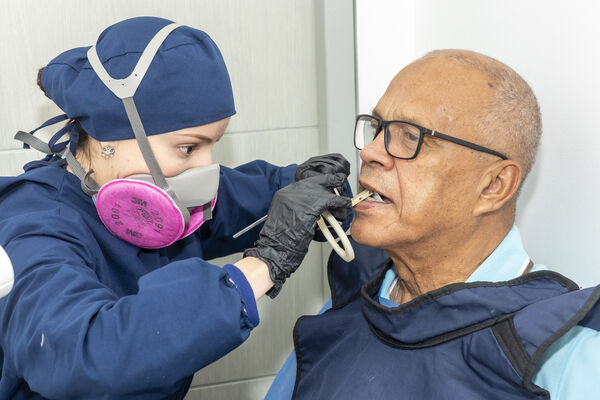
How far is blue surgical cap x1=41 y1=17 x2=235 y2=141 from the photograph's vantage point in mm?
1328

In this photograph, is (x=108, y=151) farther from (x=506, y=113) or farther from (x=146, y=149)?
(x=506, y=113)

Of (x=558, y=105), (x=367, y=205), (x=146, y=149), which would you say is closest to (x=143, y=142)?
(x=146, y=149)

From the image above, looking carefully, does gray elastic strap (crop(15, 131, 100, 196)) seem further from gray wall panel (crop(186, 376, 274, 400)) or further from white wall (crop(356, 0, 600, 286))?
gray wall panel (crop(186, 376, 274, 400))

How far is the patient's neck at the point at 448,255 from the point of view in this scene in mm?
1364

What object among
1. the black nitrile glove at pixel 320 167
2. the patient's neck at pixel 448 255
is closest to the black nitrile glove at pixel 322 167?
the black nitrile glove at pixel 320 167

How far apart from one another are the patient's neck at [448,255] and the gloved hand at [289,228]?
21cm

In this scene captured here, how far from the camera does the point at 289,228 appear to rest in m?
1.29

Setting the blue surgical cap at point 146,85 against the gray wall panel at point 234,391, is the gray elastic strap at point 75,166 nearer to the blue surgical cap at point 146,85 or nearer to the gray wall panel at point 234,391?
the blue surgical cap at point 146,85

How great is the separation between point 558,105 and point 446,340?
0.63m

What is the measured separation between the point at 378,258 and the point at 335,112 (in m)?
0.72

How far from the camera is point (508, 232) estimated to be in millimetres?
1394

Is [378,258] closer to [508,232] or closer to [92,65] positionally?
[508,232]

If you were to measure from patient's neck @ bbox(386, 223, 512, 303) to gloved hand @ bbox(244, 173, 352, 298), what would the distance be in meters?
0.21

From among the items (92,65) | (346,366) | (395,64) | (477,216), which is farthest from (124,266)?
(395,64)
